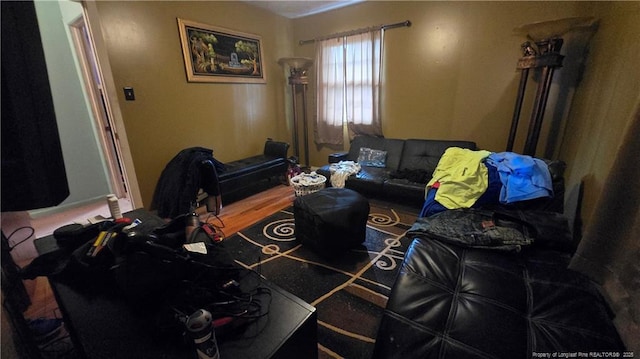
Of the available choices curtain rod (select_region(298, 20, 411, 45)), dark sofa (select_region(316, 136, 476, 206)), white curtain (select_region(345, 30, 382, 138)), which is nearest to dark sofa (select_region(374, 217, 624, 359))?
dark sofa (select_region(316, 136, 476, 206))

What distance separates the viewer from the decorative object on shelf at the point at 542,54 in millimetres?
1909

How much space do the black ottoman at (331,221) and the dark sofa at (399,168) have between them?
72cm

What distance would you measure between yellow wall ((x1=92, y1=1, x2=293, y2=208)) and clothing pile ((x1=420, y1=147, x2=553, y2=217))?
2727 mm

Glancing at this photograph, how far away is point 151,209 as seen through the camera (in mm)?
2689

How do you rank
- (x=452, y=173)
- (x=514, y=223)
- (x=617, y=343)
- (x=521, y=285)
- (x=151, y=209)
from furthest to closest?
(x=151, y=209)
(x=452, y=173)
(x=514, y=223)
(x=521, y=285)
(x=617, y=343)

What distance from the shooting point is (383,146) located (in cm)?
324

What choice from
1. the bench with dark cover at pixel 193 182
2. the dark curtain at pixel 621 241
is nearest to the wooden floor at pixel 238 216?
the bench with dark cover at pixel 193 182

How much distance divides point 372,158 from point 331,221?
170cm

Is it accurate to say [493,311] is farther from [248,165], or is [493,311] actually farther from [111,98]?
[111,98]

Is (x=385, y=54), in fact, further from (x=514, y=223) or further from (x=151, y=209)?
(x=151, y=209)

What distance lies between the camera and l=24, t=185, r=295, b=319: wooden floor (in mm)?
1487

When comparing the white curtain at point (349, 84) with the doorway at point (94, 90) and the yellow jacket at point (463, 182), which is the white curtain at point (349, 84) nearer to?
the yellow jacket at point (463, 182)

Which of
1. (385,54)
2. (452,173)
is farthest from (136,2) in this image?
(452,173)

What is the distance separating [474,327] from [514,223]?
863mm
